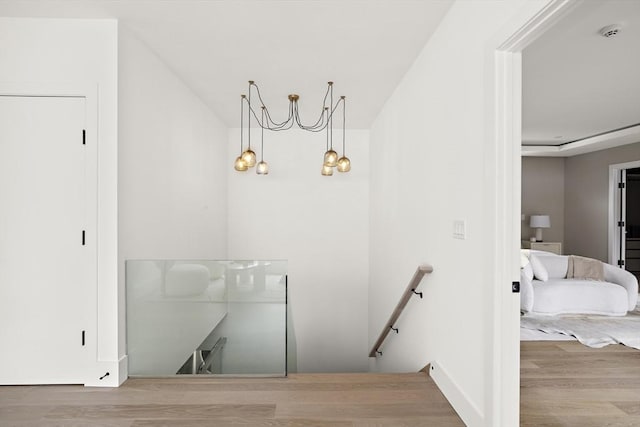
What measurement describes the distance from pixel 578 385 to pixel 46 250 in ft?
13.4

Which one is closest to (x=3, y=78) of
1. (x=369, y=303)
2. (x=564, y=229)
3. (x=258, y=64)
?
(x=258, y=64)

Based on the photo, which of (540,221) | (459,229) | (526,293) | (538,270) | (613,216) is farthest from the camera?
(540,221)

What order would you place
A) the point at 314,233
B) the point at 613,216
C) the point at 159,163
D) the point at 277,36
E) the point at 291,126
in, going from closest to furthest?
the point at 277,36 < the point at 159,163 < the point at 291,126 < the point at 314,233 < the point at 613,216

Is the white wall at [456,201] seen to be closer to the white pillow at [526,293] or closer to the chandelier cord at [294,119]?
the chandelier cord at [294,119]

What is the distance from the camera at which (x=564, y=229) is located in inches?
306

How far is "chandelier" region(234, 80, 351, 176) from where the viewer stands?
143 inches

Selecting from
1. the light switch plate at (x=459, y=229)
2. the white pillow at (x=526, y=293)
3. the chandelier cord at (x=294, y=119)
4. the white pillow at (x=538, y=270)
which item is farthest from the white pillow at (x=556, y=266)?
the chandelier cord at (x=294, y=119)

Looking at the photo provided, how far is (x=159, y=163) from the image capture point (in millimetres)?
3160

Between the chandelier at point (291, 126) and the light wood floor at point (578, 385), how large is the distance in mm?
2544

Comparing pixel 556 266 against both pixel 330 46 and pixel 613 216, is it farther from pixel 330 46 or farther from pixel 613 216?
pixel 330 46

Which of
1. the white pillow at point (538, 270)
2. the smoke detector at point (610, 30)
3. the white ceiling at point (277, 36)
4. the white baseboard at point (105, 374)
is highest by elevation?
the smoke detector at point (610, 30)

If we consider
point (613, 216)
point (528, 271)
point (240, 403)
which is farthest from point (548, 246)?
point (240, 403)

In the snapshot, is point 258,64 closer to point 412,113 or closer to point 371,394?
point 412,113

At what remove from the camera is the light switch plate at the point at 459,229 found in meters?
2.12
